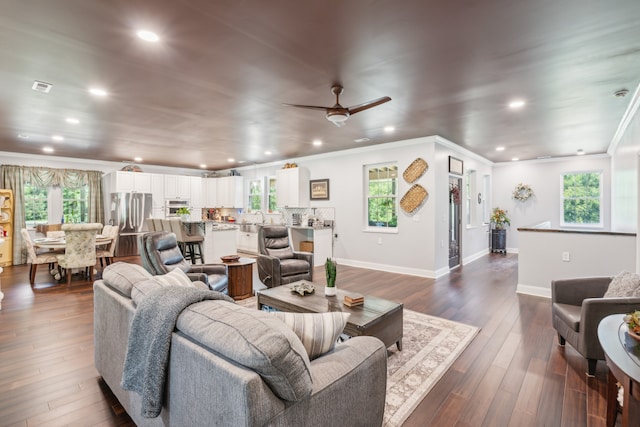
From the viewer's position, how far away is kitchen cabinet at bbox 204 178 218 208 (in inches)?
402

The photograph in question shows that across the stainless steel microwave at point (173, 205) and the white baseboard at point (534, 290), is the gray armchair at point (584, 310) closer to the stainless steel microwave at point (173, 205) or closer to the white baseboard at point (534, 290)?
the white baseboard at point (534, 290)

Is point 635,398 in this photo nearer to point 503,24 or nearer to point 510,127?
point 503,24

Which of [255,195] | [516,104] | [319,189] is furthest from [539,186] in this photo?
[255,195]

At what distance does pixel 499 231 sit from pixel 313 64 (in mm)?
8054

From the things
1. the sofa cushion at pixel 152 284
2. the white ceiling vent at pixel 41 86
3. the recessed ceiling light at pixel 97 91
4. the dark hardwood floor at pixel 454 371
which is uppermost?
the recessed ceiling light at pixel 97 91

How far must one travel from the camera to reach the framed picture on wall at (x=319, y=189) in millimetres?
7555

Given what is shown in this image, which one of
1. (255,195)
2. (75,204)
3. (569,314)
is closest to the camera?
(569,314)

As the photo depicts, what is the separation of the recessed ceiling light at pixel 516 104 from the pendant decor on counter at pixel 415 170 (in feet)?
6.57

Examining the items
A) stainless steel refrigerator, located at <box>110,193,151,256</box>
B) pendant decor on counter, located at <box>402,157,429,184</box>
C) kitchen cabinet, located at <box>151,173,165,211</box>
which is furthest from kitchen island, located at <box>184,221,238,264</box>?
pendant decor on counter, located at <box>402,157,429,184</box>

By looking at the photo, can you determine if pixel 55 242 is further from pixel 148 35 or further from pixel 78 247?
pixel 148 35

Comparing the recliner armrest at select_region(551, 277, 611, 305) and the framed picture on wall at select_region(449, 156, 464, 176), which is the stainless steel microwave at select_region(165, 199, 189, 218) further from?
the recliner armrest at select_region(551, 277, 611, 305)

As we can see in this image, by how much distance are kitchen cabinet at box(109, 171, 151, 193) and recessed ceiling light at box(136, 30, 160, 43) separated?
7.08 meters

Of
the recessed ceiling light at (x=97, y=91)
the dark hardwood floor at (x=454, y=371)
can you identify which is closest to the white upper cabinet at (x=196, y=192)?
the dark hardwood floor at (x=454, y=371)

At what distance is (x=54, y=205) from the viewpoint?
7965 millimetres
